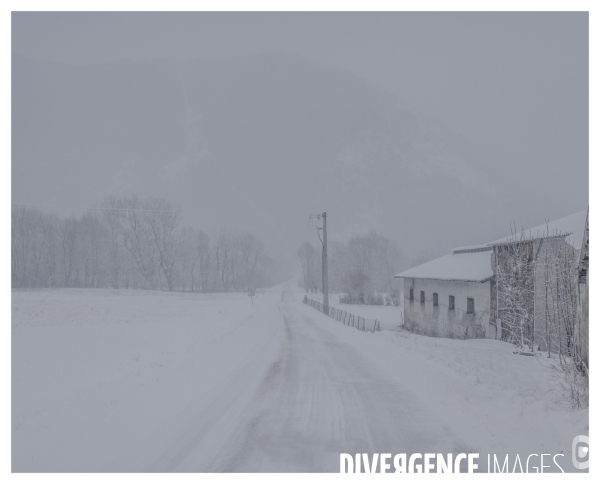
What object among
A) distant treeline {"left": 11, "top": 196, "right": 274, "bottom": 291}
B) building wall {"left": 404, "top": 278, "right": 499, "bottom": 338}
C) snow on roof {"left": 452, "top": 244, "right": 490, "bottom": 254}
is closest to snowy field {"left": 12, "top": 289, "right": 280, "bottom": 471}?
building wall {"left": 404, "top": 278, "right": 499, "bottom": 338}

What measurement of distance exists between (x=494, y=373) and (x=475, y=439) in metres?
5.02

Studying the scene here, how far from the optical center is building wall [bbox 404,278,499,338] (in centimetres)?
2064

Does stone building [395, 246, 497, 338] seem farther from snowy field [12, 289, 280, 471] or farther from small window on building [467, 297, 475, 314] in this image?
snowy field [12, 289, 280, 471]

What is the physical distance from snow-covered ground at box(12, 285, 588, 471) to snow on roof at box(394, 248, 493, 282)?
683 cm

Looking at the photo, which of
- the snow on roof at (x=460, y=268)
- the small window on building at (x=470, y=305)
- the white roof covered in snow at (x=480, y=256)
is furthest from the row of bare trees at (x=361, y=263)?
the small window on building at (x=470, y=305)

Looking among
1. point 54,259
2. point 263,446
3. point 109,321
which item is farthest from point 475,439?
point 54,259

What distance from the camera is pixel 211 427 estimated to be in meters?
6.35

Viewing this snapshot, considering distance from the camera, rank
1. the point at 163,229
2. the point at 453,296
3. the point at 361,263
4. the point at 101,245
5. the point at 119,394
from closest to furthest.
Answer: the point at 119,394 < the point at 453,296 < the point at 163,229 < the point at 101,245 < the point at 361,263

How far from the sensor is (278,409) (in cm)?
741

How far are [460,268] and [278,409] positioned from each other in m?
19.9

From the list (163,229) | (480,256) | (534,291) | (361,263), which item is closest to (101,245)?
(163,229)

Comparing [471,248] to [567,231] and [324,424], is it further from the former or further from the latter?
[324,424]
